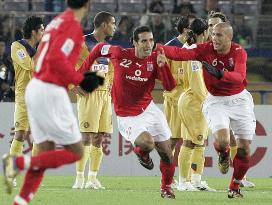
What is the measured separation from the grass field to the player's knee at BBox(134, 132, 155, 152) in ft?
2.15

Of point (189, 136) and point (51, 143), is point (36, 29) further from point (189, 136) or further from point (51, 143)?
point (51, 143)

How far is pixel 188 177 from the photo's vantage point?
1438cm

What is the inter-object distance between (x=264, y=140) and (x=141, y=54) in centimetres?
617

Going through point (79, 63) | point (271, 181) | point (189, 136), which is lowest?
point (271, 181)

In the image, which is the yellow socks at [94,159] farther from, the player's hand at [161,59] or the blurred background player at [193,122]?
the player's hand at [161,59]

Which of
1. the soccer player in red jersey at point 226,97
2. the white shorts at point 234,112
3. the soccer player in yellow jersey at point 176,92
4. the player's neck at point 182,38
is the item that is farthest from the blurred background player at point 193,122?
the white shorts at point 234,112

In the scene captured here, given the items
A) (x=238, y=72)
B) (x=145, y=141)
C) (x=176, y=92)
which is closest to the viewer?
(x=238, y=72)

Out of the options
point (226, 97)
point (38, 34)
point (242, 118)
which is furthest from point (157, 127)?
point (38, 34)

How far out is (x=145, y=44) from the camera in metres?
12.5

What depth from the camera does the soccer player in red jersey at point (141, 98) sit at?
12516 mm

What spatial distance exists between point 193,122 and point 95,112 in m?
1.45

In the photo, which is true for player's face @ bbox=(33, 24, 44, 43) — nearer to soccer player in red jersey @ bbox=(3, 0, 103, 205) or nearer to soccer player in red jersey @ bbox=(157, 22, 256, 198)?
soccer player in red jersey @ bbox=(157, 22, 256, 198)

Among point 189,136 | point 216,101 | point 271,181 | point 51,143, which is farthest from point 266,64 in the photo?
point 51,143

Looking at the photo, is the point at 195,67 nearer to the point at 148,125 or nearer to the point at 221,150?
the point at 221,150
